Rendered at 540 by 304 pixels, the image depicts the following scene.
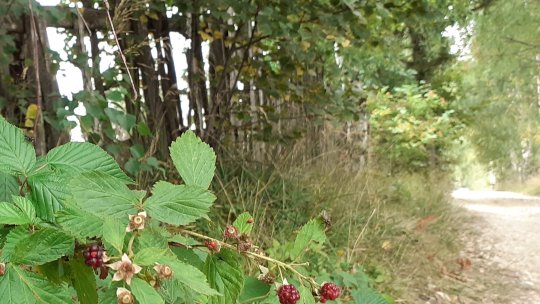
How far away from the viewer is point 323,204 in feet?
13.7

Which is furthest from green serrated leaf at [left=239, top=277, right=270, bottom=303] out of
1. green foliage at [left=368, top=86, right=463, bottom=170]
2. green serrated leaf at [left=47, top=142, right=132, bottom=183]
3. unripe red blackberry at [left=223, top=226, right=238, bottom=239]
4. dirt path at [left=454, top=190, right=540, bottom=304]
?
green foliage at [left=368, top=86, right=463, bottom=170]

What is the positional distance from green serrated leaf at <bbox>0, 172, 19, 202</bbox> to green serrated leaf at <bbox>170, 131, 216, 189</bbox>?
0.20 metres

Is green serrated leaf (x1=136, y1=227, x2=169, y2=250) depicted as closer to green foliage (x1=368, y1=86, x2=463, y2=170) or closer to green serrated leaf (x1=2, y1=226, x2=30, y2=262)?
green serrated leaf (x1=2, y1=226, x2=30, y2=262)

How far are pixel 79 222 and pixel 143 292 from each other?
0.12m

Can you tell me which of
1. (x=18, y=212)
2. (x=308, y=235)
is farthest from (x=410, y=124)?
(x=18, y=212)

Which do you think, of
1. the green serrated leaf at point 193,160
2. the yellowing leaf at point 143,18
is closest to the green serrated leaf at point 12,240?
the green serrated leaf at point 193,160

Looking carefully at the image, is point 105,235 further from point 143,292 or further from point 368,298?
point 368,298

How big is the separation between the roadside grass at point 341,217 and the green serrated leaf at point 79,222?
Result: 2.38 m

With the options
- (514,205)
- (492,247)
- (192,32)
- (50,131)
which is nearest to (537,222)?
(492,247)

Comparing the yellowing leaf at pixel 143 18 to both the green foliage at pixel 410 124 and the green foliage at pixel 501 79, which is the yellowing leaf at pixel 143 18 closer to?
the green foliage at pixel 410 124

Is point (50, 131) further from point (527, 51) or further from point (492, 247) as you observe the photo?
point (527, 51)

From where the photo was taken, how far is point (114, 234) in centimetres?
59

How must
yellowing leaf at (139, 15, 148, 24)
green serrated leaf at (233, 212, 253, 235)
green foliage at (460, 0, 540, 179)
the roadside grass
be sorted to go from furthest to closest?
green foliage at (460, 0, 540, 179)
yellowing leaf at (139, 15, 148, 24)
the roadside grass
green serrated leaf at (233, 212, 253, 235)

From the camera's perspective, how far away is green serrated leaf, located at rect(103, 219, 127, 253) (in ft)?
1.94
